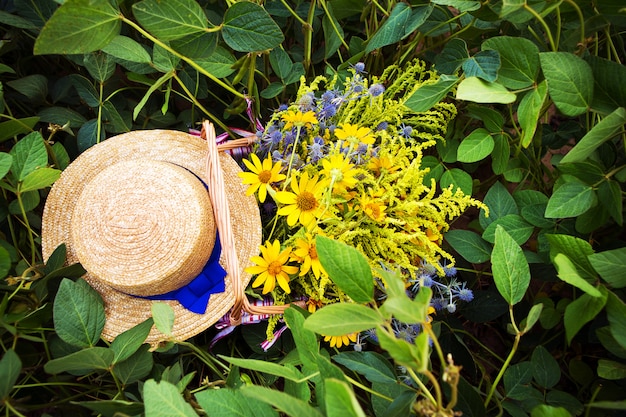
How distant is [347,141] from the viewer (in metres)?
0.88

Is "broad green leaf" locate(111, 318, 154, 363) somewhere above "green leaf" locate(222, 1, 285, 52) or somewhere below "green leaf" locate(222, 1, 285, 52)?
below

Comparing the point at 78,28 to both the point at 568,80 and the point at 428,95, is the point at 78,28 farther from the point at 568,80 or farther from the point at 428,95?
the point at 568,80

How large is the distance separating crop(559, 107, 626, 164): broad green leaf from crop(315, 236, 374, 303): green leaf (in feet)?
1.27

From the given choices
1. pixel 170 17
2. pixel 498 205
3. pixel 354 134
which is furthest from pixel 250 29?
pixel 498 205

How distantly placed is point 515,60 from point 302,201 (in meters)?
0.44

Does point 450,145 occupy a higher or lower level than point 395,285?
lower

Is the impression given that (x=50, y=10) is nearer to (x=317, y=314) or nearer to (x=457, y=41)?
(x=457, y=41)

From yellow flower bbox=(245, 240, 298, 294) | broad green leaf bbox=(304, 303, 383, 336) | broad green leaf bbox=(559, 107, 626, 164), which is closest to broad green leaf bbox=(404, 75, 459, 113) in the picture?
broad green leaf bbox=(559, 107, 626, 164)

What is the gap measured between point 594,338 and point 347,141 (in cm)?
67

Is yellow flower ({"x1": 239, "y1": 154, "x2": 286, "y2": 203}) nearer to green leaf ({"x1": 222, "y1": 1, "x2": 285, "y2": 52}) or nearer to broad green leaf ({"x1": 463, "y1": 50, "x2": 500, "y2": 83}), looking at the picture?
green leaf ({"x1": 222, "y1": 1, "x2": 285, "y2": 52})

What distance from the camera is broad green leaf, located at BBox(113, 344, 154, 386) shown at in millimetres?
845

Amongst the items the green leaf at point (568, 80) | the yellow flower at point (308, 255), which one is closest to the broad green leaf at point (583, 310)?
the green leaf at point (568, 80)

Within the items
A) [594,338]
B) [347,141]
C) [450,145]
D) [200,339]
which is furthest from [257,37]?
[594,338]

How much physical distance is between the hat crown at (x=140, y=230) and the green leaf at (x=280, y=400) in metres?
0.46
